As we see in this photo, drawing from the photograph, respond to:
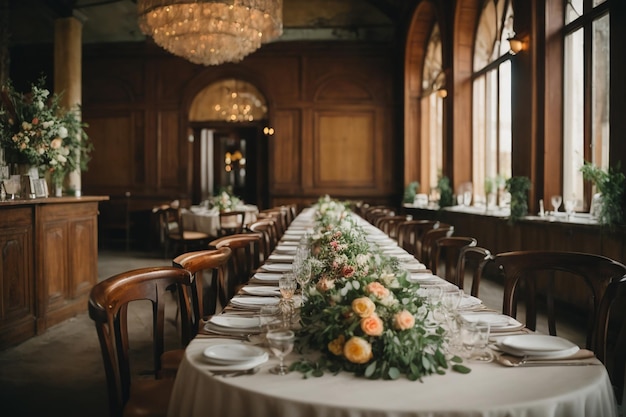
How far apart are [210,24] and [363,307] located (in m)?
6.09

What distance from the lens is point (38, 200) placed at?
5023 millimetres

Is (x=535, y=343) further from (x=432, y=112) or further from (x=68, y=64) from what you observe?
(x=432, y=112)

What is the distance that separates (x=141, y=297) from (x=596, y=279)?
81.2 inches

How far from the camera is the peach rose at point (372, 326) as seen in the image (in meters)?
1.55

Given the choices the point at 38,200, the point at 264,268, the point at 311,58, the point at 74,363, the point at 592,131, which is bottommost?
the point at 74,363

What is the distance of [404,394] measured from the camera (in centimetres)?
144

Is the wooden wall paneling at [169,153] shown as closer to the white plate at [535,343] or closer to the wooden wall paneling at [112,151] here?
the wooden wall paneling at [112,151]

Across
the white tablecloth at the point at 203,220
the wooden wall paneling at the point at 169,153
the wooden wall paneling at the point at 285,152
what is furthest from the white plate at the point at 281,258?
the wooden wall paneling at the point at 169,153

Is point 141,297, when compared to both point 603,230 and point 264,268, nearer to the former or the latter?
point 264,268

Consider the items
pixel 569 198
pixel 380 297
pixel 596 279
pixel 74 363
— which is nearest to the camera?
pixel 380 297

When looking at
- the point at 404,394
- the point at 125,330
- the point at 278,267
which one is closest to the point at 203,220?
the point at 278,267

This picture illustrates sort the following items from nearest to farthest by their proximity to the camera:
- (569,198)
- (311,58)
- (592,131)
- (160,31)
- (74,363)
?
(74,363) → (592,131) → (569,198) → (160,31) → (311,58)

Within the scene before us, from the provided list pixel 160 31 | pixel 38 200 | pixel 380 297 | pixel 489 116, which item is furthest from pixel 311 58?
pixel 380 297

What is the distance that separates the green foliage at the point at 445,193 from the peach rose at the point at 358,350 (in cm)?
859
